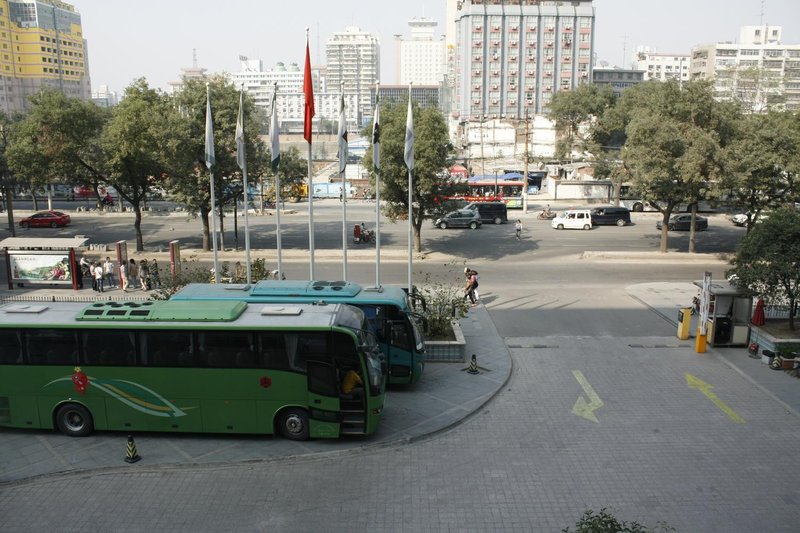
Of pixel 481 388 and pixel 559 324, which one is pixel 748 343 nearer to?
pixel 559 324

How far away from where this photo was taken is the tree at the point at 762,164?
3162cm

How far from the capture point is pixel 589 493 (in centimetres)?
1179

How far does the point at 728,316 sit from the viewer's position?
20.5m

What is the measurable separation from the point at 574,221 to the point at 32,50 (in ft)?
459

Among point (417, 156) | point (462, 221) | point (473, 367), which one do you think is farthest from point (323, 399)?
point (462, 221)

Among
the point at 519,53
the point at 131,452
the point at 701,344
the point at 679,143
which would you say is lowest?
the point at 701,344

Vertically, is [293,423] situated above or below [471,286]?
below

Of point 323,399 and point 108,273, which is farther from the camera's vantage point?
point 108,273

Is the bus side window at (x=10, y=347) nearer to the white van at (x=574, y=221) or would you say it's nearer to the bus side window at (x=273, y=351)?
the bus side window at (x=273, y=351)

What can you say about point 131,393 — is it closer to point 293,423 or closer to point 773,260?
point 293,423

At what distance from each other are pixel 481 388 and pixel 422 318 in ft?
10.7

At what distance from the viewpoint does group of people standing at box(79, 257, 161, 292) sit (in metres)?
27.5

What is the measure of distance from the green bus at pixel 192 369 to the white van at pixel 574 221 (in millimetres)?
36181

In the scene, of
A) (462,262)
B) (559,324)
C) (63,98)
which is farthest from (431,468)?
(63,98)
